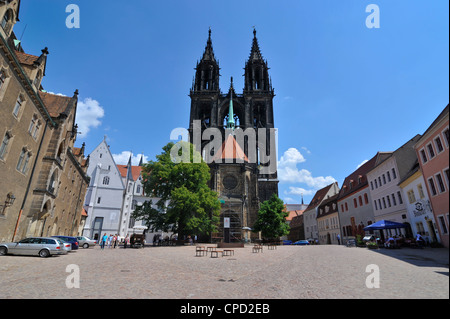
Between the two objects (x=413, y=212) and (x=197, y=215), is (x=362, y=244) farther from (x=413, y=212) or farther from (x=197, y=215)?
(x=197, y=215)

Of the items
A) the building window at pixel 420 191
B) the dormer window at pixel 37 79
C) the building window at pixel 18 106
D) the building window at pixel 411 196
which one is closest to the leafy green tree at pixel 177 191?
the dormer window at pixel 37 79

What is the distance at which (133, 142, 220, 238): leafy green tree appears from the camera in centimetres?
2752

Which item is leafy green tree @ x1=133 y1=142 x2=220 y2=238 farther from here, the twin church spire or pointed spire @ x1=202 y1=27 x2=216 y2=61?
pointed spire @ x1=202 y1=27 x2=216 y2=61

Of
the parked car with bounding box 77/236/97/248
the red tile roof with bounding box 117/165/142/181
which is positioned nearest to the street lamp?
the parked car with bounding box 77/236/97/248

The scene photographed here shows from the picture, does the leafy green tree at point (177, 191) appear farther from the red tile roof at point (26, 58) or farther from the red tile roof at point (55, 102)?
the red tile roof at point (26, 58)

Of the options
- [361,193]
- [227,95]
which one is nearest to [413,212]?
[361,193]

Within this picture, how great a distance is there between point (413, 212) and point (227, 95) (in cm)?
5459

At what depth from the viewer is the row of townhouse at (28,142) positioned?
15.8m

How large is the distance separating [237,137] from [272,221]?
2662cm

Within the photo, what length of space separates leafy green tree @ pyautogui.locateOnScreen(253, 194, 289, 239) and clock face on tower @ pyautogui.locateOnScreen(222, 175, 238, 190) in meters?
8.00

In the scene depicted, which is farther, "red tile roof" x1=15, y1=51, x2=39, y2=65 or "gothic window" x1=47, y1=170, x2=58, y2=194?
"gothic window" x1=47, y1=170, x2=58, y2=194

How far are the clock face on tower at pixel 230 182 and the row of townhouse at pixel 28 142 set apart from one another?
26573mm

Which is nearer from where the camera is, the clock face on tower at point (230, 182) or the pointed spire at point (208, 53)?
the clock face on tower at point (230, 182)

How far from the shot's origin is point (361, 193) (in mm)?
32969
